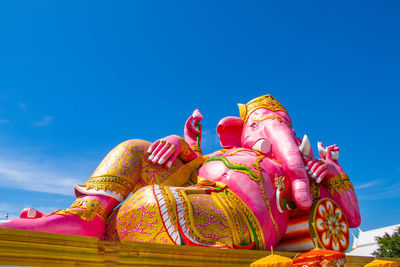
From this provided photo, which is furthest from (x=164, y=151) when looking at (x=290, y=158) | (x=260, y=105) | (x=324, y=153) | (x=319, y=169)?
(x=324, y=153)

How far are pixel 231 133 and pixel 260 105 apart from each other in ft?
2.28

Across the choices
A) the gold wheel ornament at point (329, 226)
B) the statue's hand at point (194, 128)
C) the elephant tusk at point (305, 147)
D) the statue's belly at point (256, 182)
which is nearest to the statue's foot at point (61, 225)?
the statue's belly at point (256, 182)

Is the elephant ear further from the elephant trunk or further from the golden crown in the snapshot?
the elephant trunk

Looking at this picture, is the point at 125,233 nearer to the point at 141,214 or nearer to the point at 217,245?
the point at 141,214

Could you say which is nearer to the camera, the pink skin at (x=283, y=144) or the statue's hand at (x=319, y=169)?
the pink skin at (x=283, y=144)

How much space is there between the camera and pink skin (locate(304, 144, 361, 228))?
18.0ft

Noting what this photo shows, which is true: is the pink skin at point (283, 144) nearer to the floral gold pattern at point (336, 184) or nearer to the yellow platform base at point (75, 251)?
the floral gold pattern at point (336, 184)

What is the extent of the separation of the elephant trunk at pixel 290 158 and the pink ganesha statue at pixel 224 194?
0.05 ft

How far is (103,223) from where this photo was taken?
13.4 ft

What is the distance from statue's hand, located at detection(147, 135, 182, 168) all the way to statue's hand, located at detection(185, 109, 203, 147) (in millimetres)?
861

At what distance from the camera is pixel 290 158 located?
517 centimetres

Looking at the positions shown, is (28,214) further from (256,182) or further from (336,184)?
(336,184)

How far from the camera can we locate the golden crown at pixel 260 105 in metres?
5.98

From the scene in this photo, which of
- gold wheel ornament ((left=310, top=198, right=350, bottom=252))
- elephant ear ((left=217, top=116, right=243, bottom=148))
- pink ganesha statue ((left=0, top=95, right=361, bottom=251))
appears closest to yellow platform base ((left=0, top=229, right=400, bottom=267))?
pink ganesha statue ((left=0, top=95, right=361, bottom=251))
